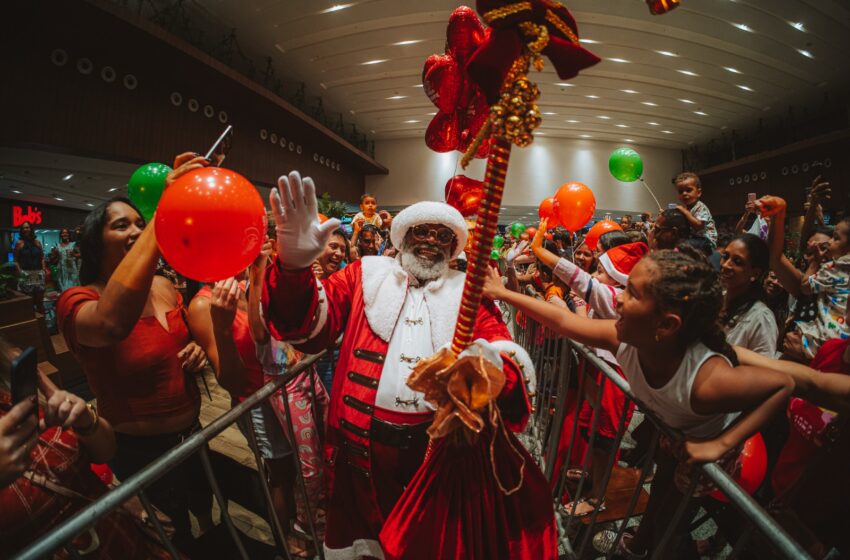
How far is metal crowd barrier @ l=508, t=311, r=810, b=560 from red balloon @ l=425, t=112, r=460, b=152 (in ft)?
3.89

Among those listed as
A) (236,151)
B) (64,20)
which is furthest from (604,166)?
(64,20)

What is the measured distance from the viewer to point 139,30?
5332 millimetres

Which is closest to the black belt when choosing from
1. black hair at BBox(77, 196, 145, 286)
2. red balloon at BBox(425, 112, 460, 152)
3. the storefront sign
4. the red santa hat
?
red balloon at BBox(425, 112, 460, 152)

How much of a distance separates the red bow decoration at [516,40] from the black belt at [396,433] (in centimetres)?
120

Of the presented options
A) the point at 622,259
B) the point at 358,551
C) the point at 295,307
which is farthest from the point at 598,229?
the point at 358,551

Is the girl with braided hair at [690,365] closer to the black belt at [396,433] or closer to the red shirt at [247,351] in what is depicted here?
the black belt at [396,433]

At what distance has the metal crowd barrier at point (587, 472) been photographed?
0.84m

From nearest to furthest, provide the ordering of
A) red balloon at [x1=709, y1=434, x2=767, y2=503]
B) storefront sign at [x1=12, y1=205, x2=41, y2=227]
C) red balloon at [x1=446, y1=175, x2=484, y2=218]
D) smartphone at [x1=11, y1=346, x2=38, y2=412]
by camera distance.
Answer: smartphone at [x1=11, y1=346, x2=38, y2=412], red balloon at [x1=709, y1=434, x2=767, y2=503], red balloon at [x1=446, y1=175, x2=484, y2=218], storefront sign at [x1=12, y1=205, x2=41, y2=227]

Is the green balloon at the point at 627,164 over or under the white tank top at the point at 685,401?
over

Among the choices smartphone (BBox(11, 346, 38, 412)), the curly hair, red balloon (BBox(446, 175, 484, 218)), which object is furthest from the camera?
red balloon (BBox(446, 175, 484, 218))

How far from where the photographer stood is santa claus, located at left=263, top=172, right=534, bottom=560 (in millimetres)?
1249

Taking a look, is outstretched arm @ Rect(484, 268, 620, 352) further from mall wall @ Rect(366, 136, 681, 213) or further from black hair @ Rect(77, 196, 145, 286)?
mall wall @ Rect(366, 136, 681, 213)

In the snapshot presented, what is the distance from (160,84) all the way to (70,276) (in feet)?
14.1

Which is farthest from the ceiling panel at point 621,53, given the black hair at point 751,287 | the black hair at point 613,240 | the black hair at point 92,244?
the black hair at point 92,244
